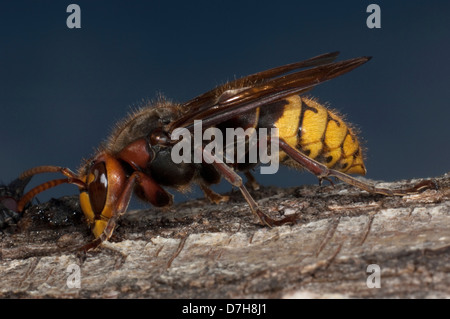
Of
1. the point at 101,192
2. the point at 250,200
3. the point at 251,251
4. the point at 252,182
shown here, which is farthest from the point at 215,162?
the point at 252,182

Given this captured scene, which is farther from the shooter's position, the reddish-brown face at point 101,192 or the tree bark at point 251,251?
the reddish-brown face at point 101,192

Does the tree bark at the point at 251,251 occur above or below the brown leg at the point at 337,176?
below

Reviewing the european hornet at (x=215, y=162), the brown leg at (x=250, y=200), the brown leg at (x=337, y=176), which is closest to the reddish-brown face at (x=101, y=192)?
the european hornet at (x=215, y=162)

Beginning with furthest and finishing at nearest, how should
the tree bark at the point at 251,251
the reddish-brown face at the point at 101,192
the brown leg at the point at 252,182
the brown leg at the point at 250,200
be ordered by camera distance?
the brown leg at the point at 252,182
the reddish-brown face at the point at 101,192
the brown leg at the point at 250,200
the tree bark at the point at 251,251

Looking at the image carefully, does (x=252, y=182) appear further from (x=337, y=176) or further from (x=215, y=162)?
(x=337, y=176)

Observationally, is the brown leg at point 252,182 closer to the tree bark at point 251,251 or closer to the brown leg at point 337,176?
the tree bark at point 251,251

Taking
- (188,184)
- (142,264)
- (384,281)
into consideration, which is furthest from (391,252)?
(188,184)

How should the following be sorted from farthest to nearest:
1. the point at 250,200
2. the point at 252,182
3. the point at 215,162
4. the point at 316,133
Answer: the point at 252,182
the point at 316,133
the point at 215,162
the point at 250,200

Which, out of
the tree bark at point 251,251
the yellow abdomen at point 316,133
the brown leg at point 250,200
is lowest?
the tree bark at point 251,251
